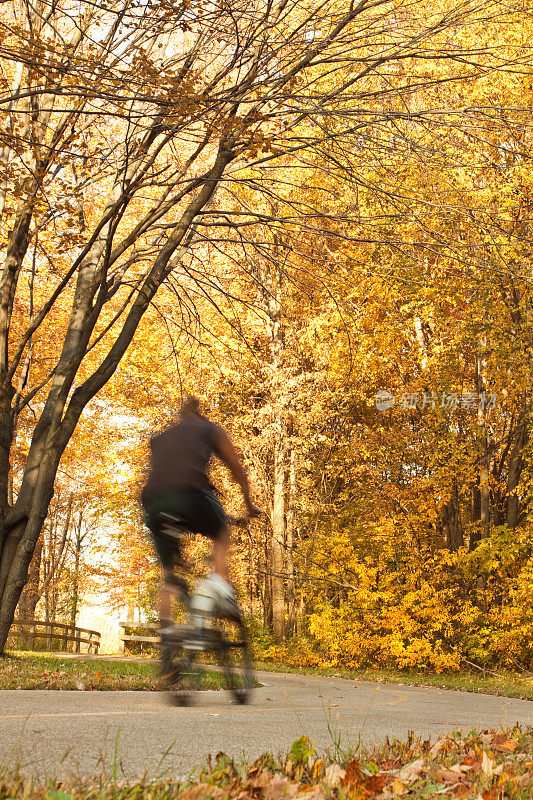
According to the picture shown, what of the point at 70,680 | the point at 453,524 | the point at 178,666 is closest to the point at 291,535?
the point at 453,524

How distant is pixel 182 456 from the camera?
530 cm

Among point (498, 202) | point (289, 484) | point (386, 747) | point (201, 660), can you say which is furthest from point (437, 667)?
point (386, 747)

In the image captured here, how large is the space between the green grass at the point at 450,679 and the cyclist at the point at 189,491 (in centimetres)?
754

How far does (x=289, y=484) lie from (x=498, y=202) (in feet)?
33.1

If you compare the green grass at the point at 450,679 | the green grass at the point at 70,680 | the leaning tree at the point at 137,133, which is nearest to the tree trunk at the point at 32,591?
the green grass at the point at 450,679

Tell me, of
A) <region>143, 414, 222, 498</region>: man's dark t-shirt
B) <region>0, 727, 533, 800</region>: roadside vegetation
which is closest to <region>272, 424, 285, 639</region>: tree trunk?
<region>143, 414, 222, 498</region>: man's dark t-shirt

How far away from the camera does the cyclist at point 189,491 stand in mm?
5316

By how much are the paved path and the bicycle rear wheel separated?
0.19 m

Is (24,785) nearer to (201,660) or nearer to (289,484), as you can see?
(201,660)

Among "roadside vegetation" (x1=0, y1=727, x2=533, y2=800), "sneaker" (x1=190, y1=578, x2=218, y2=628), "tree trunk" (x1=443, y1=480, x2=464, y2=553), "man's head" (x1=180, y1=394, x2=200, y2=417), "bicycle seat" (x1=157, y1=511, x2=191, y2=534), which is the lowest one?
"roadside vegetation" (x1=0, y1=727, x2=533, y2=800)

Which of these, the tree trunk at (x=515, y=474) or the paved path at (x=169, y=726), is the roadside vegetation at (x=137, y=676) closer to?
the paved path at (x=169, y=726)

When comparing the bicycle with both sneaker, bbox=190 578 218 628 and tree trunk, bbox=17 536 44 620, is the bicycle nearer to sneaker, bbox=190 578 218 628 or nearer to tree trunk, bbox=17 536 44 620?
sneaker, bbox=190 578 218 628

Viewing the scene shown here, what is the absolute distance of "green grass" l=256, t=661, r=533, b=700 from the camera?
1227 centimetres

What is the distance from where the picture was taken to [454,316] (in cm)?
1767
